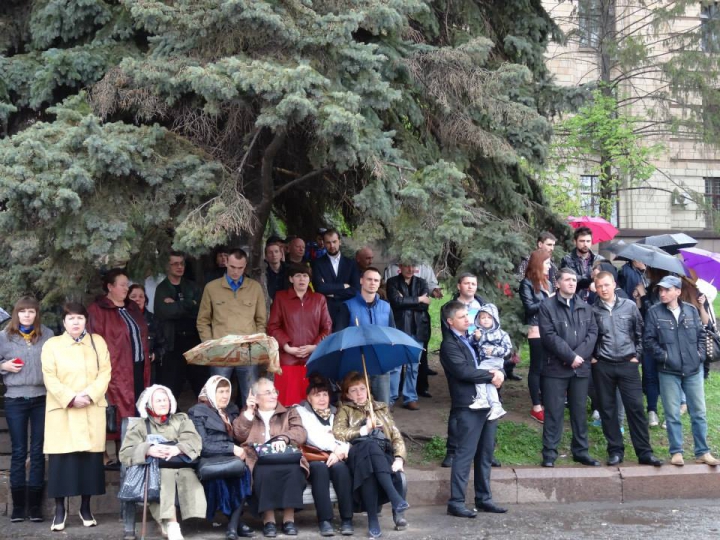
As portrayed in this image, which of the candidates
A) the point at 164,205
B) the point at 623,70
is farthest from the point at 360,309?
the point at 623,70

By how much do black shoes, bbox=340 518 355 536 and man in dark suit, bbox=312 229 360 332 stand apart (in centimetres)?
296

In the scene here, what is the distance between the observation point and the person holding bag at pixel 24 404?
26.3 ft

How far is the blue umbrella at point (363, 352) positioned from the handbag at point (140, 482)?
69.9 inches

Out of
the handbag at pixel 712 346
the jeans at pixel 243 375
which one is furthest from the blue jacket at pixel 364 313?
the handbag at pixel 712 346

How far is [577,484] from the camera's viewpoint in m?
8.98

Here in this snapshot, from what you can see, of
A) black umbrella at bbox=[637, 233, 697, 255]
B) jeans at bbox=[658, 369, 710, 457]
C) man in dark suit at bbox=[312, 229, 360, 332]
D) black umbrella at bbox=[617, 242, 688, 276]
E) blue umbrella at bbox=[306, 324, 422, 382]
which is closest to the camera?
blue umbrella at bbox=[306, 324, 422, 382]

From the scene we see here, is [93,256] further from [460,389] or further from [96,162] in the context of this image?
[460,389]

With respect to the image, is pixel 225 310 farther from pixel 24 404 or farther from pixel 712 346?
pixel 712 346

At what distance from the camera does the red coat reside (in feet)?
28.3

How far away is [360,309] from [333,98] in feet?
8.67

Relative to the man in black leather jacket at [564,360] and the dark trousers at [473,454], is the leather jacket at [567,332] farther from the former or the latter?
the dark trousers at [473,454]

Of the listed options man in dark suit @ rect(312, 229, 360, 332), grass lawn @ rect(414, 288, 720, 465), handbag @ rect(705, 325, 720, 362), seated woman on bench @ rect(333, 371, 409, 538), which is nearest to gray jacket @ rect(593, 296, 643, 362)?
handbag @ rect(705, 325, 720, 362)

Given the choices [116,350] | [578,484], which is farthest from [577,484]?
[116,350]

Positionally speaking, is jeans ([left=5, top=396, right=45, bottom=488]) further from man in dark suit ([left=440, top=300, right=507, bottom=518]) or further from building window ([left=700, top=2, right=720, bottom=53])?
building window ([left=700, top=2, right=720, bottom=53])
